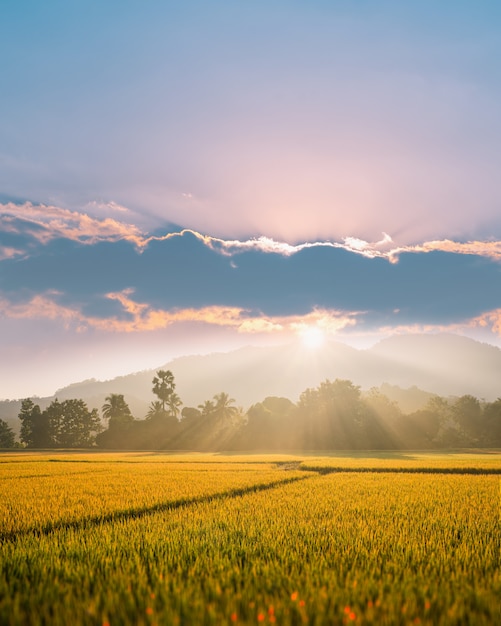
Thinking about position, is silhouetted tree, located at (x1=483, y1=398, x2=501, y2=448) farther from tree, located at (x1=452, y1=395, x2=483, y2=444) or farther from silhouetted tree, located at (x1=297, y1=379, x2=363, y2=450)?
silhouetted tree, located at (x1=297, y1=379, x2=363, y2=450)

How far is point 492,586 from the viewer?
5363 millimetres

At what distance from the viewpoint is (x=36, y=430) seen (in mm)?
86125

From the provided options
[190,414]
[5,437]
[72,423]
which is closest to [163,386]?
[190,414]

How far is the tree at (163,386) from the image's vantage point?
3659 inches

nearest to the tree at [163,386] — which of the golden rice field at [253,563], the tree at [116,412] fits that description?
the tree at [116,412]

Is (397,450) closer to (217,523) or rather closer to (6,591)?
(217,523)

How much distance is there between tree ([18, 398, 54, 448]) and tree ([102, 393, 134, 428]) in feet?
40.8

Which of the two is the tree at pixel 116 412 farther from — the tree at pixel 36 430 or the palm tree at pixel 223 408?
the palm tree at pixel 223 408

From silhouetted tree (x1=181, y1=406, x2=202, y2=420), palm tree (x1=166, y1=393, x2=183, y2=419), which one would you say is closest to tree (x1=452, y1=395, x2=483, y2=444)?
silhouetted tree (x1=181, y1=406, x2=202, y2=420)

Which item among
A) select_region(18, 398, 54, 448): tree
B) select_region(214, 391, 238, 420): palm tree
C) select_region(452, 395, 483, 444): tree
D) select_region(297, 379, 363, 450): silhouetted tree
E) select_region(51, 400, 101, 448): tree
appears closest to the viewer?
select_region(297, 379, 363, 450): silhouetted tree

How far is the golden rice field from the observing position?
431cm

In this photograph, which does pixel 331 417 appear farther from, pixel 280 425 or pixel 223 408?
pixel 223 408

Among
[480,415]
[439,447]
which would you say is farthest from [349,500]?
[480,415]

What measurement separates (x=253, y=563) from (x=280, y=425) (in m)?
77.4
